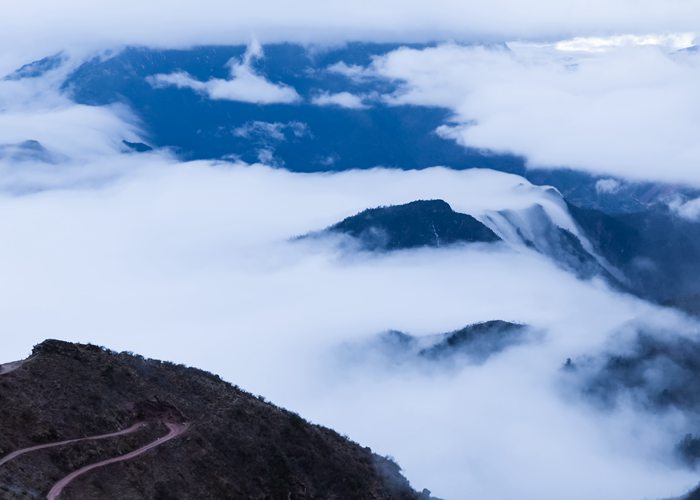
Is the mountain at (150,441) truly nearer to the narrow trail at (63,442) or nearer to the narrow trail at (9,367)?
the narrow trail at (63,442)

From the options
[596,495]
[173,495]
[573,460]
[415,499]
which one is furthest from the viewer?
[573,460]

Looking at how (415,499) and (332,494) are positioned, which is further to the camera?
(415,499)

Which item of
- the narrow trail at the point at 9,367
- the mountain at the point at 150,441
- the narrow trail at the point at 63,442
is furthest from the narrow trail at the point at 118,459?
the narrow trail at the point at 9,367

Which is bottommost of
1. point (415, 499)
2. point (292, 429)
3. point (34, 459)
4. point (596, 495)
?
point (596, 495)

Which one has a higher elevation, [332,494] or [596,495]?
[332,494]

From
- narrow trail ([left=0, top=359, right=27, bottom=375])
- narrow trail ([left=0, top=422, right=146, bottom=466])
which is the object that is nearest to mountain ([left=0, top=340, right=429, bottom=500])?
narrow trail ([left=0, top=422, right=146, bottom=466])

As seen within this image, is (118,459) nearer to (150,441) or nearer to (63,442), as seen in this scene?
(63,442)

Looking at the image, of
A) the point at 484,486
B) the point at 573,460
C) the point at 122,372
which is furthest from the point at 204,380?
the point at 573,460

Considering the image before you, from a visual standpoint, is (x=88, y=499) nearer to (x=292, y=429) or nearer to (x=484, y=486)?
(x=292, y=429)
